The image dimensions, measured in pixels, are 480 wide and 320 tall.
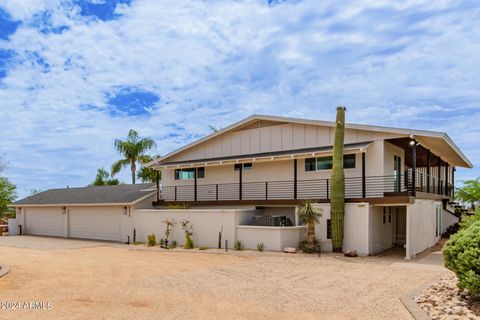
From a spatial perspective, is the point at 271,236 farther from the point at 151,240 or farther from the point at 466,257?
the point at 466,257

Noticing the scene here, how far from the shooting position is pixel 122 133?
4381 centimetres

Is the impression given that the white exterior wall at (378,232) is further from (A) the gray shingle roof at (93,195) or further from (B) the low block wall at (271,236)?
(A) the gray shingle roof at (93,195)

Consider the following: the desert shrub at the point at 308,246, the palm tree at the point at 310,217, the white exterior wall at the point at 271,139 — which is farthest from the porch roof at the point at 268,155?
the desert shrub at the point at 308,246

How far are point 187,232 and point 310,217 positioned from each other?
7.00 m

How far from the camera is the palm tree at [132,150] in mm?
42969

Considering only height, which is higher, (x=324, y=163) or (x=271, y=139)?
(x=271, y=139)

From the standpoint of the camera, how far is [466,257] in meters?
8.15

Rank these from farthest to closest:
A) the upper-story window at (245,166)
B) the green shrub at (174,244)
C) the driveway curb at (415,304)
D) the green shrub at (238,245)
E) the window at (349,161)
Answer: the upper-story window at (245,166), the green shrub at (174,244), the window at (349,161), the green shrub at (238,245), the driveway curb at (415,304)

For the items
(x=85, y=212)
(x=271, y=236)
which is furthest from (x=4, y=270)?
(x=85, y=212)

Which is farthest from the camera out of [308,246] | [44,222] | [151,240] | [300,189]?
[44,222]

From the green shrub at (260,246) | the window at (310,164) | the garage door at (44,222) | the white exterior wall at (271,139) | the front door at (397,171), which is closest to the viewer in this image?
the green shrub at (260,246)

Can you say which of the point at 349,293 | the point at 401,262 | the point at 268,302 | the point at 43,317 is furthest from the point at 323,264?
the point at 43,317

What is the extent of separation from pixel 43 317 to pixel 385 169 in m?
16.4

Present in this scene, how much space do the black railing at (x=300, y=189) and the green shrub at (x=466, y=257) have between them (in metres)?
9.46
